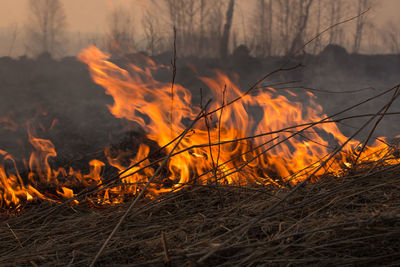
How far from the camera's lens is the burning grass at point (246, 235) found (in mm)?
1024

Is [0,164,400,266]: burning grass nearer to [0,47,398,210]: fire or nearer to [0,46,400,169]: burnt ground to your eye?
[0,46,400,169]: burnt ground

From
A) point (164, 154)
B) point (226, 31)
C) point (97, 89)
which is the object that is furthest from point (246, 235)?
point (226, 31)

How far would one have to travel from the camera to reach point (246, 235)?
1.18 metres

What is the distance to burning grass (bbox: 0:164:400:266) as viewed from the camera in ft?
3.36

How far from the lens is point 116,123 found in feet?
18.1

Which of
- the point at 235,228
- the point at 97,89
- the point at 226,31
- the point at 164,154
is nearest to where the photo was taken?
the point at 235,228

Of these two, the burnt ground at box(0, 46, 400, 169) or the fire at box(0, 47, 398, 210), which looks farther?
the burnt ground at box(0, 46, 400, 169)

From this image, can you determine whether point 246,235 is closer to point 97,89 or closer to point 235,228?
point 235,228

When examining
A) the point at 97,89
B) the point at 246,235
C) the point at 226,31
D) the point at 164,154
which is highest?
the point at 226,31

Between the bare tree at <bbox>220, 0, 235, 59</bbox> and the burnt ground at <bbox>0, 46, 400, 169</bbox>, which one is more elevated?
the bare tree at <bbox>220, 0, 235, 59</bbox>

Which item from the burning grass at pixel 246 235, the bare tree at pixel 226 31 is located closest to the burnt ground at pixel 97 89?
the burning grass at pixel 246 235

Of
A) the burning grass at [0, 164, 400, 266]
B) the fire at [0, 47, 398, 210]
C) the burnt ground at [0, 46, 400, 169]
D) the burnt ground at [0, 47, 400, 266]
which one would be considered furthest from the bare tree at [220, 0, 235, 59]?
the burning grass at [0, 164, 400, 266]

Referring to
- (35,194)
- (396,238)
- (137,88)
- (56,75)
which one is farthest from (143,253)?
(56,75)

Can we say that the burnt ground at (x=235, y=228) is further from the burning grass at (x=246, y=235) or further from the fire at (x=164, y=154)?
the fire at (x=164, y=154)
